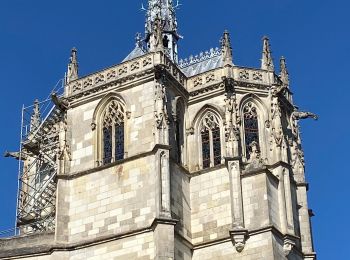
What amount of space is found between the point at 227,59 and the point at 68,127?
7.19 metres

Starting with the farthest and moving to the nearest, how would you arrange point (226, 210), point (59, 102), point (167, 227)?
point (59, 102) < point (226, 210) < point (167, 227)

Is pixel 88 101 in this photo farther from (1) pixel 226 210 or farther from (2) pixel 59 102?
(1) pixel 226 210

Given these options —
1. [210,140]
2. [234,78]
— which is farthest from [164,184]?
[234,78]

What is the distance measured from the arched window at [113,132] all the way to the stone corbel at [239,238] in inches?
214

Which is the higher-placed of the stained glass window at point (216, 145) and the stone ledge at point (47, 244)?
the stained glass window at point (216, 145)

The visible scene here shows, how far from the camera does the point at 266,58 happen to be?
144 feet

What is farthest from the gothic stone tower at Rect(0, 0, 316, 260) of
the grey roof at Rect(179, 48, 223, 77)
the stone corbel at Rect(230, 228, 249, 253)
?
the grey roof at Rect(179, 48, 223, 77)

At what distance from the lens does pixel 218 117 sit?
139 feet

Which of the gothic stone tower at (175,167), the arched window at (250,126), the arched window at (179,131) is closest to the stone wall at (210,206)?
the gothic stone tower at (175,167)

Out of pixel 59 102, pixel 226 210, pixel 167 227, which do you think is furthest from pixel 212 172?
pixel 59 102

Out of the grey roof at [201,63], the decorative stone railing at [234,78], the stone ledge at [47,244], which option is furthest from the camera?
the grey roof at [201,63]

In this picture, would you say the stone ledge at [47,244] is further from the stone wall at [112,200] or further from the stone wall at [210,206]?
the stone wall at [210,206]

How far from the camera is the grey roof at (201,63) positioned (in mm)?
45938

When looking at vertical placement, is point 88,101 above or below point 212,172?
above
